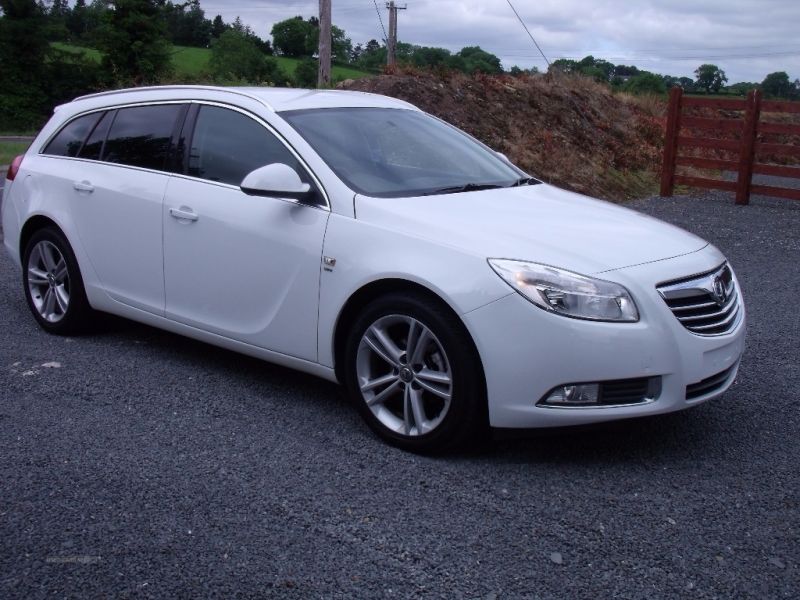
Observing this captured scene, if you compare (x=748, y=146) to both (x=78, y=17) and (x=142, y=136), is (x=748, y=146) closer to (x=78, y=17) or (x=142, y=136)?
(x=142, y=136)

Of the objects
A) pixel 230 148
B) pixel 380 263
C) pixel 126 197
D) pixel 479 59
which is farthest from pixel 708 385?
pixel 479 59

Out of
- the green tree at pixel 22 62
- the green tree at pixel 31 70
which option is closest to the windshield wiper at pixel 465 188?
the green tree at pixel 31 70

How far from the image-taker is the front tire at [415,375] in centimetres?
412

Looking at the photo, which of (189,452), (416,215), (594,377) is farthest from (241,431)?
(594,377)

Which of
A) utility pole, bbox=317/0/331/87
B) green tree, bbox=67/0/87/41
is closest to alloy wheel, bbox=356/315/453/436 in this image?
utility pole, bbox=317/0/331/87

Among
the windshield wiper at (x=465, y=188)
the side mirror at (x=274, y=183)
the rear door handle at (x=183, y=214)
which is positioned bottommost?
the rear door handle at (x=183, y=214)

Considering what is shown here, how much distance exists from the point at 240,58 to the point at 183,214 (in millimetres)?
51948

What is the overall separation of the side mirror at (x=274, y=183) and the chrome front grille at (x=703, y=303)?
5.89ft

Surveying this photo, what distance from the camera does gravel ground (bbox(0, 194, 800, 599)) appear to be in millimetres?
3266

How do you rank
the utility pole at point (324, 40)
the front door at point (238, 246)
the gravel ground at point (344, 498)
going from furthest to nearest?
1. the utility pole at point (324, 40)
2. the front door at point (238, 246)
3. the gravel ground at point (344, 498)

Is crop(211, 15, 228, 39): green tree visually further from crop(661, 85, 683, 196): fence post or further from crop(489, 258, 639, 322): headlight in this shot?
crop(489, 258, 639, 322): headlight

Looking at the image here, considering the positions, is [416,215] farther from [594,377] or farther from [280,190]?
[594,377]

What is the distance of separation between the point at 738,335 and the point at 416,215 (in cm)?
164

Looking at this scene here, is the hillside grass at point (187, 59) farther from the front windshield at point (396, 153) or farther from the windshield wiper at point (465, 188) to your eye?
the windshield wiper at point (465, 188)
